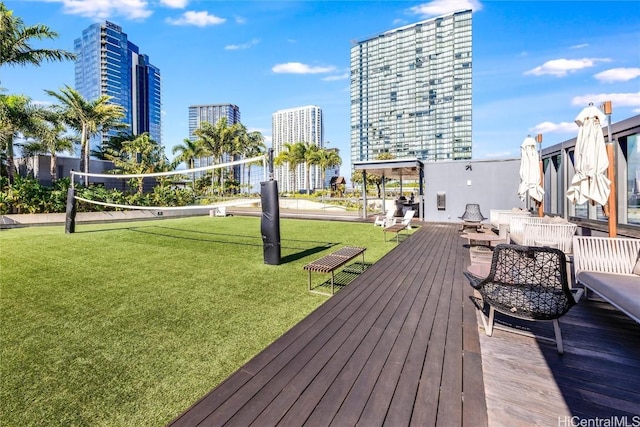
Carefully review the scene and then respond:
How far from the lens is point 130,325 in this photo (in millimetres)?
3979

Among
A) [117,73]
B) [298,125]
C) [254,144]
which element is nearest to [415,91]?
[298,125]

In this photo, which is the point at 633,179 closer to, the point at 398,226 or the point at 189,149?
the point at 398,226

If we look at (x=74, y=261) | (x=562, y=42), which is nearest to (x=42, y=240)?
(x=74, y=261)

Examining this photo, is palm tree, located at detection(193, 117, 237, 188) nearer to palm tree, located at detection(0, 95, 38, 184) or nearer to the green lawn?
palm tree, located at detection(0, 95, 38, 184)

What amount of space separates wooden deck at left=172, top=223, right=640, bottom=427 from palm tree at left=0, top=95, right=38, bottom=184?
22.1 meters

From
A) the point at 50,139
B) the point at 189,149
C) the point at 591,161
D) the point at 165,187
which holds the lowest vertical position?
the point at 591,161

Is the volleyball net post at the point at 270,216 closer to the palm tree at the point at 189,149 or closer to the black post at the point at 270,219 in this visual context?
the black post at the point at 270,219

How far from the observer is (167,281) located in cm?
598

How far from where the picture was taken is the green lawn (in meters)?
2.46

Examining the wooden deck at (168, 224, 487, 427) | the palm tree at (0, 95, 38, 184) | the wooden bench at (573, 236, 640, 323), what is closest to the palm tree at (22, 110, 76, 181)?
the palm tree at (0, 95, 38, 184)

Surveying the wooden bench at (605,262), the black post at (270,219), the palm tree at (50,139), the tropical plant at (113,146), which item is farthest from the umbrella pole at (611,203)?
the tropical plant at (113,146)

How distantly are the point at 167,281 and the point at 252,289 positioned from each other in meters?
1.99

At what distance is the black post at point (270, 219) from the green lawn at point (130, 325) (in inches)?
13.6

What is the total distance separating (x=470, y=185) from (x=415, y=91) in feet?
361
